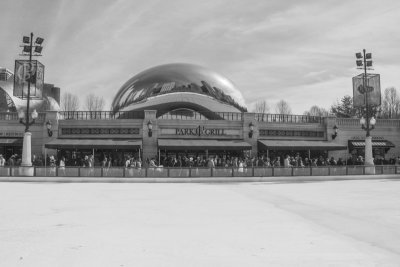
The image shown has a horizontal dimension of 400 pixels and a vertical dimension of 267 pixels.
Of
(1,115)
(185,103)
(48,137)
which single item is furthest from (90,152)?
(185,103)

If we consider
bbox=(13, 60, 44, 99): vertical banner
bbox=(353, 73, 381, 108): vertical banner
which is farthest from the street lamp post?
bbox=(353, 73, 381, 108): vertical banner

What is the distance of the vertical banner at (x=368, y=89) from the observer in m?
31.5

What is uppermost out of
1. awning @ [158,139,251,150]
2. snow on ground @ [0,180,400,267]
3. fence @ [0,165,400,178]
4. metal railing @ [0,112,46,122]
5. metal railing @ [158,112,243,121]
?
metal railing @ [158,112,243,121]

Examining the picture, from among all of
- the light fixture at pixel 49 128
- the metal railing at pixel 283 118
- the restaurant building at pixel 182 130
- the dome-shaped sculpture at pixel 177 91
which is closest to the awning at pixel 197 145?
the restaurant building at pixel 182 130

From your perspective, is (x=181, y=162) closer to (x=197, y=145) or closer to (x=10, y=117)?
(x=197, y=145)

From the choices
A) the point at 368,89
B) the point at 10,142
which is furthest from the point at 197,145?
the point at 10,142

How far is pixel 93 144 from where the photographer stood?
31.9m

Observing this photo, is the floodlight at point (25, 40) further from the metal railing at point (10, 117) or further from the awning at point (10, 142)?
the awning at point (10, 142)

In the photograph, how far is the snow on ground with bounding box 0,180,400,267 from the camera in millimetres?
6281

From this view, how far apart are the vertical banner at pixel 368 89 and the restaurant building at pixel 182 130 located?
461 centimetres

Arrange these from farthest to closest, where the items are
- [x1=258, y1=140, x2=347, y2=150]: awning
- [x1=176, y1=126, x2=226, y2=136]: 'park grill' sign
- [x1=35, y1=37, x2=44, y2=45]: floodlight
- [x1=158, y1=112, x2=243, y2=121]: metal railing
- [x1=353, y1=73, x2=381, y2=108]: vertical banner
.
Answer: [x1=158, y1=112, x2=243, y2=121]: metal railing, [x1=176, y1=126, x2=226, y2=136]: 'park grill' sign, [x1=258, y1=140, x2=347, y2=150]: awning, [x1=353, y1=73, x2=381, y2=108]: vertical banner, [x1=35, y1=37, x2=44, y2=45]: floodlight

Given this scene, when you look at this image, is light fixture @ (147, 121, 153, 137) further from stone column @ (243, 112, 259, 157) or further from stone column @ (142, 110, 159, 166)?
stone column @ (243, 112, 259, 157)

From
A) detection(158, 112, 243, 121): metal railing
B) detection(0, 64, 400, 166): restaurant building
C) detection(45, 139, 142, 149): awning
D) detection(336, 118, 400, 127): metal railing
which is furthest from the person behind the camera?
detection(336, 118, 400, 127): metal railing

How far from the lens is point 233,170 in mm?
25547
